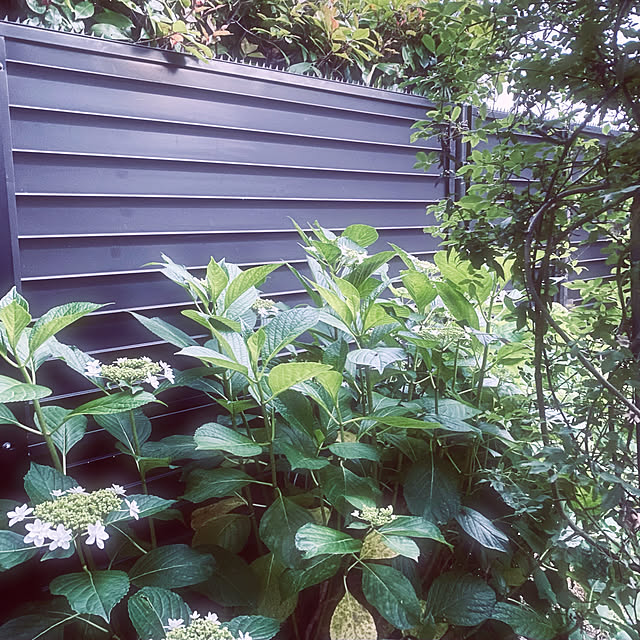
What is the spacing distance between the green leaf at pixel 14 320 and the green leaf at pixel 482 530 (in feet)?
3.21

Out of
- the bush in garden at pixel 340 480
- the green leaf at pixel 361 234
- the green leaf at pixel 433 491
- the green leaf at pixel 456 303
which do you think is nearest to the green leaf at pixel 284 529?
the bush in garden at pixel 340 480

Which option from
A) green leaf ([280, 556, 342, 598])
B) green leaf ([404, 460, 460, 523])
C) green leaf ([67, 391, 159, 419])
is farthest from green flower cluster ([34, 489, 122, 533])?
green leaf ([404, 460, 460, 523])

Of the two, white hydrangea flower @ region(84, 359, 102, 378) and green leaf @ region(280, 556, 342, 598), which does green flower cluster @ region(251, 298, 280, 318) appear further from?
green leaf @ region(280, 556, 342, 598)

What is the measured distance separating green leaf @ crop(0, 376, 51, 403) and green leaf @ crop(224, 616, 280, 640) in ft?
1.67

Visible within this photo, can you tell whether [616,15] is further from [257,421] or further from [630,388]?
[257,421]

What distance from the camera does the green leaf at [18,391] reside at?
94 cm

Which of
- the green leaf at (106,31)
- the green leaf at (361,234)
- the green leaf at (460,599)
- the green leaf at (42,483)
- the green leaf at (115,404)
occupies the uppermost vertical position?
the green leaf at (106,31)

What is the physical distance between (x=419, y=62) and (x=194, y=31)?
1097mm

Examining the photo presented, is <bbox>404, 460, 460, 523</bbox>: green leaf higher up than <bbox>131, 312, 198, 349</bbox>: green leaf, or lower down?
lower down

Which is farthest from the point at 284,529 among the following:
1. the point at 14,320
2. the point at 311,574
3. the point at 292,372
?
the point at 14,320

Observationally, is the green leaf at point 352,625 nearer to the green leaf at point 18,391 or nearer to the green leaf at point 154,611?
the green leaf at point 154,611

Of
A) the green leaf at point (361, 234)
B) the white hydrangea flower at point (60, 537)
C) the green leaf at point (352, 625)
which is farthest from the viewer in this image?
the green leaf at point (361, 234)

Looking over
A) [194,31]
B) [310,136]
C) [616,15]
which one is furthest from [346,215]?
[616,15]

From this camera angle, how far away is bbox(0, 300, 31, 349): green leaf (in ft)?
3.21
